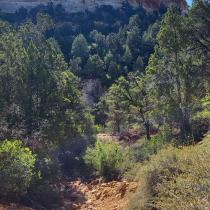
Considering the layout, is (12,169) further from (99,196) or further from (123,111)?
(123,111)

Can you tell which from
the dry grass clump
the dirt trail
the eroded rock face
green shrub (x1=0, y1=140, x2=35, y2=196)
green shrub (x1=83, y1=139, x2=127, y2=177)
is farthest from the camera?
the eroded rock face

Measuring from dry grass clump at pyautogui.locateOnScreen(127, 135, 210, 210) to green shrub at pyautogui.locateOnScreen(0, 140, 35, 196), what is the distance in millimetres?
3928

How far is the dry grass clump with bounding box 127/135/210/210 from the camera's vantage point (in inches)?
130

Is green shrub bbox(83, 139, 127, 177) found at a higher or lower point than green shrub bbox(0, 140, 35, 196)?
lower

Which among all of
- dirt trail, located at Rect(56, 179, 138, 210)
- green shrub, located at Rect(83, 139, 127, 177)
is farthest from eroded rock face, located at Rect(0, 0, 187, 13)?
dirt trail, located at Rect(56, 179, 138, 210)

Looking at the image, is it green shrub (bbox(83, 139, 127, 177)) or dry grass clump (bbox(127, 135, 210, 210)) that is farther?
green shrub (bbox(83, 139, 127, 177))

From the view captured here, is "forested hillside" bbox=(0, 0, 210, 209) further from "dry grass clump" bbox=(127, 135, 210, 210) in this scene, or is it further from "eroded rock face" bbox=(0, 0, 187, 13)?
"eroded rock face" bbox=(0, 0, 187, 13)

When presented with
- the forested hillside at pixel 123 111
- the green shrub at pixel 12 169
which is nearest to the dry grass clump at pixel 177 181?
the forested hillside at pixel 123 111

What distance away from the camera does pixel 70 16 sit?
8225 cm

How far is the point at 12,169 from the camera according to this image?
6441 millimetres

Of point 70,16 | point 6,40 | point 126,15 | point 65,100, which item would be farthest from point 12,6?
point 65,100

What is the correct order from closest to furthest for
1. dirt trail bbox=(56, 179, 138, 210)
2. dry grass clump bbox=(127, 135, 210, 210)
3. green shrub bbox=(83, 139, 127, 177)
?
dry grass clump bbox=(127, 135, 210, 210), dirt trail bbox=(56, 179, 138, 210), green shrub bbox=(83, 139, 127, 177)

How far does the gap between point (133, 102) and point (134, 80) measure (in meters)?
2.23

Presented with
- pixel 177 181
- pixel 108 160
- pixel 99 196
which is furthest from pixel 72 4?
pixel 177 181
